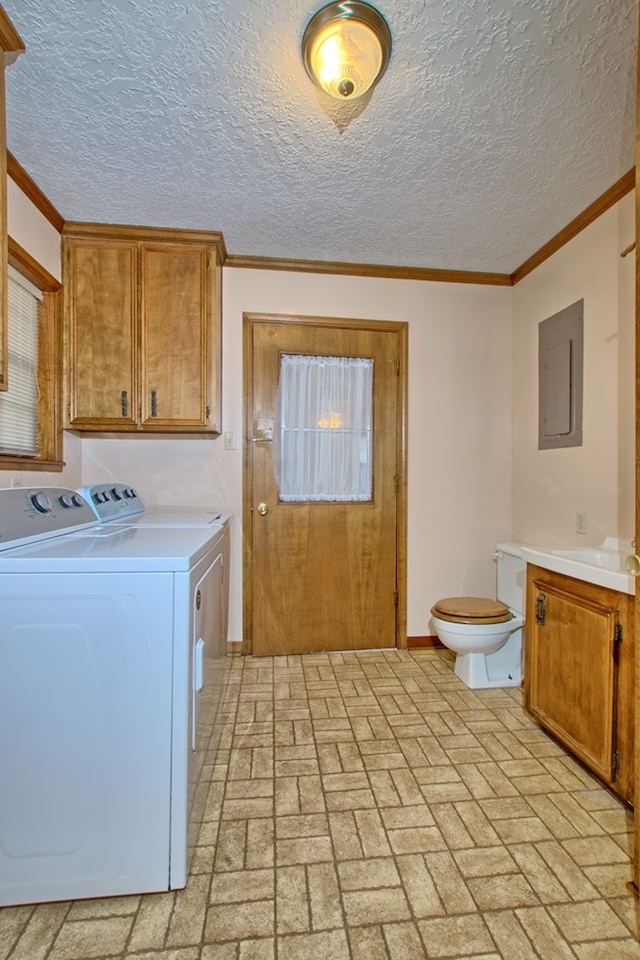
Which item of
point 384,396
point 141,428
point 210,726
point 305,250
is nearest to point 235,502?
point 141,428

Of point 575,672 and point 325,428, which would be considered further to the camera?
point 325,428

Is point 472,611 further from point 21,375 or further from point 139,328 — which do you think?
point 21,375

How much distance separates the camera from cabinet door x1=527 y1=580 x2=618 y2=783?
1505mm

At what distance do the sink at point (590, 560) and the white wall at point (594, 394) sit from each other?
64 mm

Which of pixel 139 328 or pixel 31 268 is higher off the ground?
pixel 31 268

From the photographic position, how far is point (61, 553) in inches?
45.2

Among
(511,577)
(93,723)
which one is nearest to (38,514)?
(93,723)

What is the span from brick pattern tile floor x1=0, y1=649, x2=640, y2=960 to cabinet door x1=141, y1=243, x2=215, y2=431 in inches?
63.0

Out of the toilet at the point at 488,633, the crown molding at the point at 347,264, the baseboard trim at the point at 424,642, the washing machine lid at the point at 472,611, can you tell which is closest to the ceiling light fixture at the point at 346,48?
the crown molding at the point at 347,264

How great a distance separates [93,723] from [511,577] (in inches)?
85.8

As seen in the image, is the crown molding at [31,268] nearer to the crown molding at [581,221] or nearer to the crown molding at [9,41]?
the crown molding at [9,41]

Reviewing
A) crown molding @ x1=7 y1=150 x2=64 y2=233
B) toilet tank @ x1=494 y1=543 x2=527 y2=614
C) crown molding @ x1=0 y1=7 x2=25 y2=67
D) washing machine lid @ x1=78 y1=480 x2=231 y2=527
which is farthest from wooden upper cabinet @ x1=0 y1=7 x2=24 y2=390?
toilet tank @ x1=494 y1=543 x2=527 y2=614

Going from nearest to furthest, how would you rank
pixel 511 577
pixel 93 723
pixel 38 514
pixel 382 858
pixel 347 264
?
pixel 93 723 → pixel 382 858 → pixel 38 514 → pixel 511 577 → pixel 347 264

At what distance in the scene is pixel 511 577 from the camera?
8.14ft
